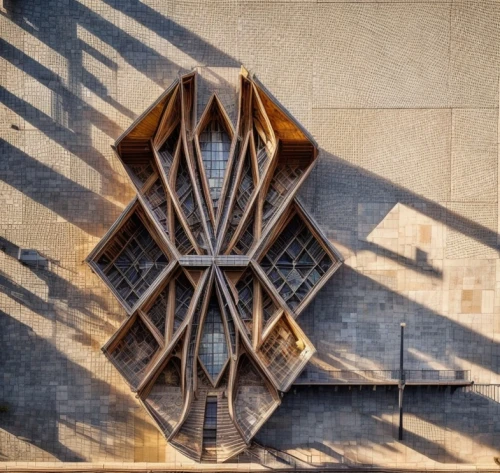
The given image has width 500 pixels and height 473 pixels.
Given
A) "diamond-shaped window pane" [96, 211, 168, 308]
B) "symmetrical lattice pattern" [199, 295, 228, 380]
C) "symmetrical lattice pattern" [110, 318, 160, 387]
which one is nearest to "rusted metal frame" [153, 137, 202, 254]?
"diamond-shaped window pane" [96, 211, 168, 308]

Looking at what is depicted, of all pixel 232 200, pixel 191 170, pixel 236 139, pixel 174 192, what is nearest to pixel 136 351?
pixel 174 192

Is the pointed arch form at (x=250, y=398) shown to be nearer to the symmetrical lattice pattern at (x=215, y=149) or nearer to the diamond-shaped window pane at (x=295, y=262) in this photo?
the diamond-shaped window pane at (x=295, y=262)

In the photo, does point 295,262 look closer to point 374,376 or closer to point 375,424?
point 374,376

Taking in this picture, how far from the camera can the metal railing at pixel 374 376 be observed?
14.4 meters

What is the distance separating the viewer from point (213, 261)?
13039 millimetres

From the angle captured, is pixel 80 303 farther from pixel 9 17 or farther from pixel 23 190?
pixel 9 17

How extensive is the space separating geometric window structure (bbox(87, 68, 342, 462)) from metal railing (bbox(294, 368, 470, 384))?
1235 mm

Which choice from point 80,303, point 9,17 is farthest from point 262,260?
point 9,17

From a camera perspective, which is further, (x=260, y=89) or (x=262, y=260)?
(x=262, y=260)

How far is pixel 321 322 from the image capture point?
14578 mm

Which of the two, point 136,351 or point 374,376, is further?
point 374,376

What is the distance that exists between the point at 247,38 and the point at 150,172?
557 centimetres

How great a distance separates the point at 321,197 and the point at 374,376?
6.33m

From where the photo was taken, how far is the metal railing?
14383mm
